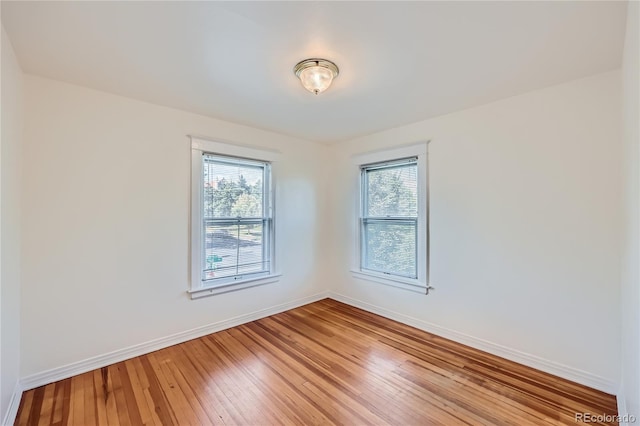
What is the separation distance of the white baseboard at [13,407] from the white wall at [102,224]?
6.3 inches

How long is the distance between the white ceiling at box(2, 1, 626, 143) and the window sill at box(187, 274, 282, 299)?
6.44ft

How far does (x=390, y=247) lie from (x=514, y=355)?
1.63 meters

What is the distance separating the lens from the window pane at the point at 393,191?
3352 mm

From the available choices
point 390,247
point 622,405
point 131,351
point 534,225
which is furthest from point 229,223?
point 622,405

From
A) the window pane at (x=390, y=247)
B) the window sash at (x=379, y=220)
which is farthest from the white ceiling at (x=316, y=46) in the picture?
the window pane at (x=390, y=247)

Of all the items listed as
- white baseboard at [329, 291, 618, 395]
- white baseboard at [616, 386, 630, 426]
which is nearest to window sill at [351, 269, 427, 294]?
white baseboard at [329, 291, 618, 395]

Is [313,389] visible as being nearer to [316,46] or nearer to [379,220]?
[379,220]

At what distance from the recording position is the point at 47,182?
2.19 meters

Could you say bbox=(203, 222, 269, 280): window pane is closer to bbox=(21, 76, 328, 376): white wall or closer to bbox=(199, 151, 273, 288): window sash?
bbox=(199, 151, 273, 288): window sash

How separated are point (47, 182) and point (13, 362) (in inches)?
51.2

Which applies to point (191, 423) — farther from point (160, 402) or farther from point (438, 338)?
point (438, 338)

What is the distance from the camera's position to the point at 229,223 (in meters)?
3.29

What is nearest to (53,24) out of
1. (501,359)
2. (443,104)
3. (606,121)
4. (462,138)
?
(443,104)

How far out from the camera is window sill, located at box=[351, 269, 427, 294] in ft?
10.6
